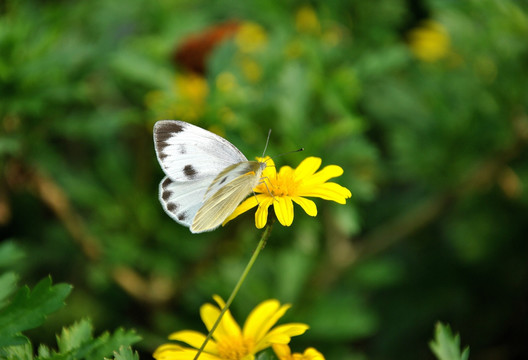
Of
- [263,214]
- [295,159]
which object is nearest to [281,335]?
[263,214]

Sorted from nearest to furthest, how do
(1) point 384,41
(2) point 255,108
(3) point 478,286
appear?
(2) point 255,108 → (1) point 384,41 → (3) point 478,286

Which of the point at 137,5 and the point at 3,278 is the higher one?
the point at 137,5

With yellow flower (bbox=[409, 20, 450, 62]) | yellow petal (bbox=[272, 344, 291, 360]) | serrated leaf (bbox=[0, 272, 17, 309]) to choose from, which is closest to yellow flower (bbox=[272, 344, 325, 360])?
yellow petal (bbox=[272, 344, 291, 360])

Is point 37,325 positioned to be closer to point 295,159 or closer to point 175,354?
point 175,354

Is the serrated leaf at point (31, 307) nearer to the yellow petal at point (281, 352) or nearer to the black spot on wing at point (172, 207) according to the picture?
the black spot on wing at point (172, 207)

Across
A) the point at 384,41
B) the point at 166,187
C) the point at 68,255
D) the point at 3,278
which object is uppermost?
the point at 384,41

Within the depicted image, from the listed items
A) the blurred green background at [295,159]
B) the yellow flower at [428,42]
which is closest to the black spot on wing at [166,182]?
the blurred green background at [295,159]

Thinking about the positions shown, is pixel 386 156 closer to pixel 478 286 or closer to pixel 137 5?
pixel 478 286

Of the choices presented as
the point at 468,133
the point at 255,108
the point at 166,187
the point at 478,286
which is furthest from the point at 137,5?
the point at 478,286
